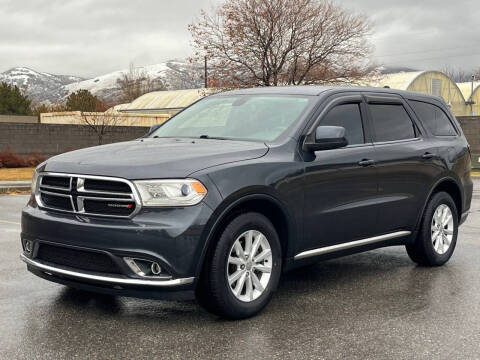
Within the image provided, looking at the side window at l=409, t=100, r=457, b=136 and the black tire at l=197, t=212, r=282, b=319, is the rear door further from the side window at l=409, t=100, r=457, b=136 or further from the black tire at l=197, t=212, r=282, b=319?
the black tire at l=197, t=212, r=282, b=319

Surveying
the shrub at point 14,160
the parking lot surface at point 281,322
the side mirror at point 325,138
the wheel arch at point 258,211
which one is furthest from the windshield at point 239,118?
the shrub at point 14,160

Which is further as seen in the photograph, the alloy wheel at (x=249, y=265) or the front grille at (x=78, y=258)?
the alloy wheel at (x=249, y=265)

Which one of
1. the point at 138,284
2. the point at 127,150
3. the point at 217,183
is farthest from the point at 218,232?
the point at 127,150

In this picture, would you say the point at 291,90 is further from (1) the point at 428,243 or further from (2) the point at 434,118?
(1) the point at 428,243

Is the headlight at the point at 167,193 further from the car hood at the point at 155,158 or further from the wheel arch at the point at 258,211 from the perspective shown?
the wheel arch at the point at 258,211

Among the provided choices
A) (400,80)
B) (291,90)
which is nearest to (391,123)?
(291,90)

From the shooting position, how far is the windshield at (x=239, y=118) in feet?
19.2

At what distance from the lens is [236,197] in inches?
196

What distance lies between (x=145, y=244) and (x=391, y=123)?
10.8ft

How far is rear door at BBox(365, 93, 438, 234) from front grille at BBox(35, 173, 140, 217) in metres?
2.66

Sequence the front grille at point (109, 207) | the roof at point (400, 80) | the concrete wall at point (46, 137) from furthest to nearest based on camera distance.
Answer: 1. the roof at point (400, 80)
2. the concrete wall at point (46, 137)
3. the front grille at point (109, 207)

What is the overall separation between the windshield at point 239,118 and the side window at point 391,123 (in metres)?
0.93

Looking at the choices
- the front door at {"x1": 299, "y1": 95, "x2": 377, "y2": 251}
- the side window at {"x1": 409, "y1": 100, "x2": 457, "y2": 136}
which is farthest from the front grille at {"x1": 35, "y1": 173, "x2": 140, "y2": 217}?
the side window at {"x1": 409, "y1": 100, "x2": 457, "y2": 136}

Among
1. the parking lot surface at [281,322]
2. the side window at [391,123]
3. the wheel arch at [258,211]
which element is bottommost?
the parking lot surface at [281,322]
